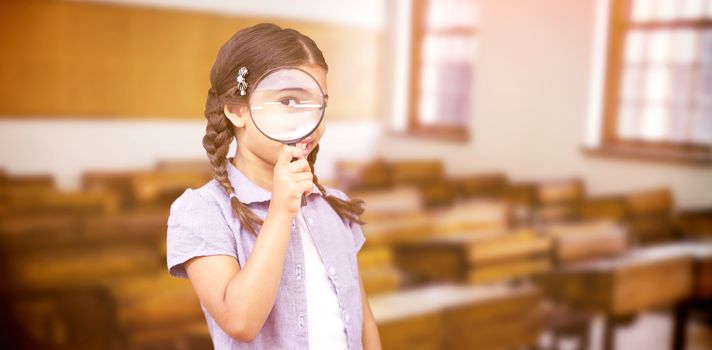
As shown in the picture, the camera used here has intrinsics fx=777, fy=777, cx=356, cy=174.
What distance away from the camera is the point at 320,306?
102 cm

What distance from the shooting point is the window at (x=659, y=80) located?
6215mm

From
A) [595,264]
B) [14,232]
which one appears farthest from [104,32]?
[595,264]

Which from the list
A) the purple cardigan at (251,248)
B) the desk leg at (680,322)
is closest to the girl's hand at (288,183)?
the purple cardigan at (251,248)

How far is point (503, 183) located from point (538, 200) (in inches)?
52.7

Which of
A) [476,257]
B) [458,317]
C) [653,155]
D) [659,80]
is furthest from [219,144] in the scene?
[659,80]

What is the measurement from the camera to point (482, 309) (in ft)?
9.53

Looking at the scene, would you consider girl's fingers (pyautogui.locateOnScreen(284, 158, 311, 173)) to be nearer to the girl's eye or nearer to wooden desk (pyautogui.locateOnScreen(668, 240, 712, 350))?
the girl's eye

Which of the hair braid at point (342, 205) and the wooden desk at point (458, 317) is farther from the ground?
the hair braid at point (342, 205)

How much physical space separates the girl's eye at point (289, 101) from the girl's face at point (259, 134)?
0.04 meters

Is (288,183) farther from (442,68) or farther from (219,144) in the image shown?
(442,68)

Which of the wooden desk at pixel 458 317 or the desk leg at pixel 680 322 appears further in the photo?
the desk leg at pixel 680 322

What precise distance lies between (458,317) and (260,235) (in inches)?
79.4

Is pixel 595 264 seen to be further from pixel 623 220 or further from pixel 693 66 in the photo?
pixel 693 66

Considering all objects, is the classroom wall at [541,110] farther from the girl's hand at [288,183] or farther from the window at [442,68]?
the girl's hand at [288,183]
